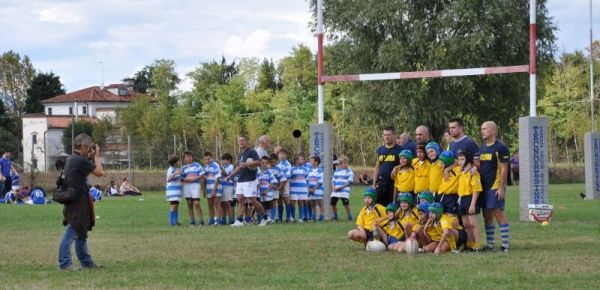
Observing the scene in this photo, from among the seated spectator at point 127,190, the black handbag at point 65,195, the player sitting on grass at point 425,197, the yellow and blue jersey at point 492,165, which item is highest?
the yellow and blue jersey at point 492,165

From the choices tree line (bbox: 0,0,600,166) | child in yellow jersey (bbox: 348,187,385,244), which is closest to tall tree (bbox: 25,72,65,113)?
tree line (bbox: 0,0,600,166)

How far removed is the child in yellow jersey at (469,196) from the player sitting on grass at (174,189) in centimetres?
890

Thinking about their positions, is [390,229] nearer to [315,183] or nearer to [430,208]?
[430,208]

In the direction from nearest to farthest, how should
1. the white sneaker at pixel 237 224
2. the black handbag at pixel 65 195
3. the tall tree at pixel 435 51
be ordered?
1. the black handbag at pixel 65 195
2. the white sneaker at pixel 237 224
3. the tall tree at pixel 435 51

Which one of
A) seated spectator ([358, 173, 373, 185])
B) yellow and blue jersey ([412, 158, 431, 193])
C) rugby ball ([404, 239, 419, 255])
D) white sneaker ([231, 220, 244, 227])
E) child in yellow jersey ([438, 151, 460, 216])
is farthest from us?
seated spectator ([358, 173, 373, 185])

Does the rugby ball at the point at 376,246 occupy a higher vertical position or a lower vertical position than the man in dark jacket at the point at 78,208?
lower

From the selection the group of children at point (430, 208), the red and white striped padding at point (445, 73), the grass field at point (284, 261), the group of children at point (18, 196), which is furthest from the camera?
the group of children at point (18, 196)

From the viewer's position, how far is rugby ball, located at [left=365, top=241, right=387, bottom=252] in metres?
15.0

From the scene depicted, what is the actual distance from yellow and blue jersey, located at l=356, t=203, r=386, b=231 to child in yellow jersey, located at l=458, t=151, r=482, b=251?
136cm

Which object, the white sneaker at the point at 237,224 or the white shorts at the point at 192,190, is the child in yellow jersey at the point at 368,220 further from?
the white shorts at the point at 192,190

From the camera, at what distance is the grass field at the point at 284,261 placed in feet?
36.8

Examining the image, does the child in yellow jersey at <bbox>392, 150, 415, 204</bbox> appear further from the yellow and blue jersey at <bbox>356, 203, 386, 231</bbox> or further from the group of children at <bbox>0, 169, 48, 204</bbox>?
the group of children at <bbox>0, 169, 48, 204</bbox>

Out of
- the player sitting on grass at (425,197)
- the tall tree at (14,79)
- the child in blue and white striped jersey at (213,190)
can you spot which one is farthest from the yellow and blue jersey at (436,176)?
the tall tree at (14,79)

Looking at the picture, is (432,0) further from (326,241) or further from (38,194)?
(326,241)
